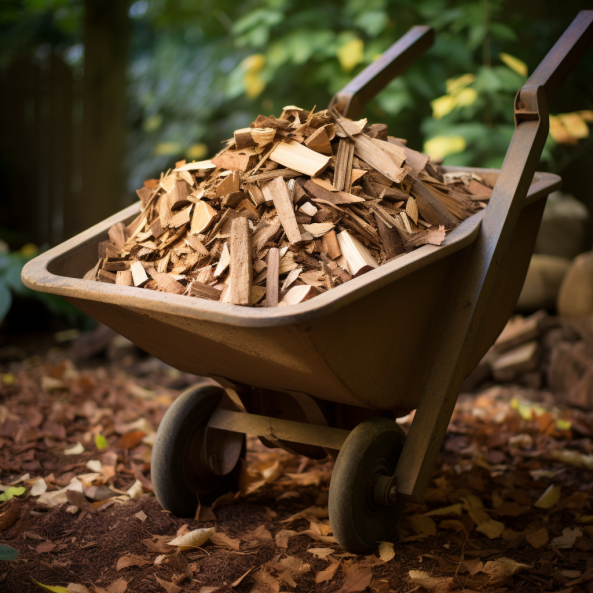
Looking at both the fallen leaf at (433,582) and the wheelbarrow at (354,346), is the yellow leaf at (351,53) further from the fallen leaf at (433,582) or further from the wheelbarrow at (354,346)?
the fallen leaf at (433,582)

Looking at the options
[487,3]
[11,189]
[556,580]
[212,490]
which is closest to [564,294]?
[487,3]

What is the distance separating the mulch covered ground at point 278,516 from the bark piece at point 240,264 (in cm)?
75

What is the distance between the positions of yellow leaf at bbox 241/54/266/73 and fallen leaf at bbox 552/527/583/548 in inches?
131

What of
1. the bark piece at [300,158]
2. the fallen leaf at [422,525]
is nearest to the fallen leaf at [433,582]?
the fallen leaf at [422,525]

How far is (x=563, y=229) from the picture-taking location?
4.02m

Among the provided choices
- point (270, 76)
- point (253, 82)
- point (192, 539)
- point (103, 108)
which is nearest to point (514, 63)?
point (270, 76)

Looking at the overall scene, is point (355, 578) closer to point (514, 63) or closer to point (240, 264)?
point (240, 264)

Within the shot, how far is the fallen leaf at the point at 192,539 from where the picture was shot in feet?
5.44

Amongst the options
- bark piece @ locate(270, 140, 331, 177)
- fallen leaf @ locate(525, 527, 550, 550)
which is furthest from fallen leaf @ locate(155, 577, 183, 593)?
bark piece @ locate(270, 140, 331, 177)

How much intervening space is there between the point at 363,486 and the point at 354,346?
1.37ft

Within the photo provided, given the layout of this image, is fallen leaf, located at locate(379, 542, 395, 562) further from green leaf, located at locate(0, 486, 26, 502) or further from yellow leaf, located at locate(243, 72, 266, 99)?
yellow leaf, located at locate(243, 72, 266, 99)

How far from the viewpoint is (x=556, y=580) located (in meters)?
1.55

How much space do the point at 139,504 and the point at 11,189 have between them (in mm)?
3997

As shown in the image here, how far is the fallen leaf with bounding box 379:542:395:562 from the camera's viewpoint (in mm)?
1611
